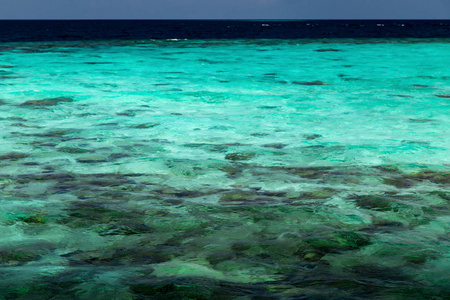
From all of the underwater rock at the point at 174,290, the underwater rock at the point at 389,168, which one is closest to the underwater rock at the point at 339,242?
the underwater rock at the point at 174,290

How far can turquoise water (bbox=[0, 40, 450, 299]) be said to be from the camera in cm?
301

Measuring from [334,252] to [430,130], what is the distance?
5.69 meters

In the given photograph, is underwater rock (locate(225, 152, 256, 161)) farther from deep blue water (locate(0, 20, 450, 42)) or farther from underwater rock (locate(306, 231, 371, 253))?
deep blue water (locate(0, 20, 450, 42))

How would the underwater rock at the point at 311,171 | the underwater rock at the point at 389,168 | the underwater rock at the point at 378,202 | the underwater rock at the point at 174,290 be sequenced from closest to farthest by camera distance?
the underwater rock at the point at 174,290 → the underwater rock at the point at 378,202 → the underwater rock at the point at 311,171 → the underwater rock at the point at 389,168

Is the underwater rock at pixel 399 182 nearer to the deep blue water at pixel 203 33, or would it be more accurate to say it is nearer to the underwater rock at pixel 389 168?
the underwater rock at pixel 389 168

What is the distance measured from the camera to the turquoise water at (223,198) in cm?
301

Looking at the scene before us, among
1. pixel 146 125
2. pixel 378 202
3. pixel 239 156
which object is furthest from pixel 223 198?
pixel 146 125

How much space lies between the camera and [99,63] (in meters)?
21.1

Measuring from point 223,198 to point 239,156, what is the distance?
1.72 meters

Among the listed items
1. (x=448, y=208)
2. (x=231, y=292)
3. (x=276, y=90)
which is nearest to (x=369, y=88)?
(x=276, y=90)

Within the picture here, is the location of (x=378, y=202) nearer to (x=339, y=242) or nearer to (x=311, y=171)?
(x=339, y=242)

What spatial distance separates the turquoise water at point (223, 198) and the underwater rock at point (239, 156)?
3 centimetres

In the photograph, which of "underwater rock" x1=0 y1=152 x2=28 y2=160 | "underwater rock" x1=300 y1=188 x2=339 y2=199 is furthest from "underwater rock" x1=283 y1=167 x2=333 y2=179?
"underwater rock" x1=0 y1=152 x2=28 y2=160

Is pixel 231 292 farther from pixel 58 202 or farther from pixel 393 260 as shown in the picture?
pixel 58 202
